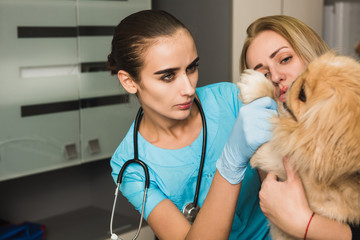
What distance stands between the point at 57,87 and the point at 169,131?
84 cm

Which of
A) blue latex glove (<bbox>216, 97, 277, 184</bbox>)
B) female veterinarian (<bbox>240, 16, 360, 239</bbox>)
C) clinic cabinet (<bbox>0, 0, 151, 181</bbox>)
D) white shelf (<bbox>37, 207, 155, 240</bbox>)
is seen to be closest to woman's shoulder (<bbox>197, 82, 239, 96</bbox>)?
female veterinarian (<bbox>240, 16, 360, 239</bbox>)

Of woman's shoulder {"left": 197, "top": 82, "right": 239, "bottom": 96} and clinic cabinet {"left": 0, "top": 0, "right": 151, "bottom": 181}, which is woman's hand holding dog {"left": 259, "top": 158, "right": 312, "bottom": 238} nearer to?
woman's shoulder {"left": 197, "top": 82, "right": 239, "bottom": 96}

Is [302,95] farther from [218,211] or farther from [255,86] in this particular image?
[218,211]

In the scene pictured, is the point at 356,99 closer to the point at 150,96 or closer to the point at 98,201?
the point at 150,96

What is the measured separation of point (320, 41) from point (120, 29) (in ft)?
2.58

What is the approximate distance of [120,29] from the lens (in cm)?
151

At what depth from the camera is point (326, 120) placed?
37.2 inches

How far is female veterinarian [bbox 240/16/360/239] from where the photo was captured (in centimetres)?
109

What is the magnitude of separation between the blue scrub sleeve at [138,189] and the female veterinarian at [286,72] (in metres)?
0.39

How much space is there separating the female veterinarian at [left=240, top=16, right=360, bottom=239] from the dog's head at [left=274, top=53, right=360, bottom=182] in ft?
0.37

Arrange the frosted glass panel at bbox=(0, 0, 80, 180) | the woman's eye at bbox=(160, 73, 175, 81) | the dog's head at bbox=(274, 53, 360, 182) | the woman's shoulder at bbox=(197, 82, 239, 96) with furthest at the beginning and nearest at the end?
the frosted glass panel at bbox=(0, 0, 80, 180) < the woman's shoulder at bbox=(197, 82, 239, 96) < the woman's eye at bbox=(160, 73, 175, 81) < the dog's head at bbox=(274, 53, 360, 182)

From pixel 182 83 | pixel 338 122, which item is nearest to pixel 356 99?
pixel 338 122

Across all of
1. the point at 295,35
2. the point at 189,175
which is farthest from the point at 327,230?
the point at 295,35

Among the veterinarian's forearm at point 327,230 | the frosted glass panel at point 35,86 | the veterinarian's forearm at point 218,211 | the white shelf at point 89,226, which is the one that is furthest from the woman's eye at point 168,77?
the white shelf at point 89,226
